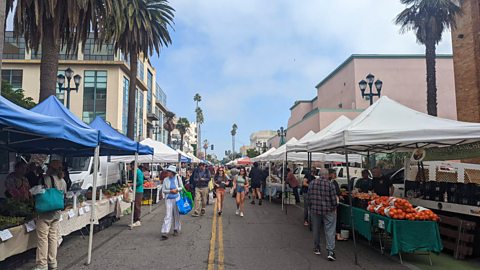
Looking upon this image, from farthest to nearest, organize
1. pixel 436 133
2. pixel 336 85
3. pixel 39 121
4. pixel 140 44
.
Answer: pixel 336 85 → pixel 140 44 → pixel 436 133 → pixel 39 121

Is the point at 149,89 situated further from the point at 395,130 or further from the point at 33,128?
the point at 33,128

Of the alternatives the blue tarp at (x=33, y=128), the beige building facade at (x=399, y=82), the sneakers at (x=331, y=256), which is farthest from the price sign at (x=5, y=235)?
the beige building facade at (x=399, y=82)

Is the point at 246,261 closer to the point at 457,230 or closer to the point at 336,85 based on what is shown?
the point at 457,230

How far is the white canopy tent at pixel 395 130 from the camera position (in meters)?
7.61

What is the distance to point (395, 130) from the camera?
806cm

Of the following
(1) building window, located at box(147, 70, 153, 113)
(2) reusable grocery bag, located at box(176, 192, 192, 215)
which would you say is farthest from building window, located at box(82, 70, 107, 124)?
(2) reusable grocery bag, located at box(176, 192, 192, 215)

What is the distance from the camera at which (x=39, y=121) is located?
5.78 metres

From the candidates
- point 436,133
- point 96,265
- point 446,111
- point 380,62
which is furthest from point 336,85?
point 96,265

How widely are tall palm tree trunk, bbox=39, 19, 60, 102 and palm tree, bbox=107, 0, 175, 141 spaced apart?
7.99 metres

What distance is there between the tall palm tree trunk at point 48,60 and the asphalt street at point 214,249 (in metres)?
5.55

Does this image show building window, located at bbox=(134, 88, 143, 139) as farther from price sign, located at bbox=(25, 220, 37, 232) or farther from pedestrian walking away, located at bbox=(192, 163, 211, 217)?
price sign, located at bbox=(25, 220, 37, 232)

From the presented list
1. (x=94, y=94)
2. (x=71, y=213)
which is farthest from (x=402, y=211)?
(x=94, y=94)

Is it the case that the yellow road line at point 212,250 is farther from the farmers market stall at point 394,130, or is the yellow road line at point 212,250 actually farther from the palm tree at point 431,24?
the palm tree at point 431,24

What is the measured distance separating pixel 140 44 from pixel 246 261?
19.6 metres
